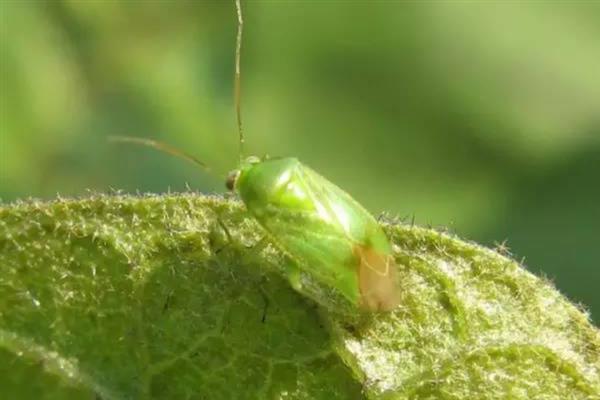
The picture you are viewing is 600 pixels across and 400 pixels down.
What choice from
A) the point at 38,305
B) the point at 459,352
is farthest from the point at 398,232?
the point at 38,305

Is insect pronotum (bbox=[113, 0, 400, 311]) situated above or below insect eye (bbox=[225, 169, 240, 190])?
below

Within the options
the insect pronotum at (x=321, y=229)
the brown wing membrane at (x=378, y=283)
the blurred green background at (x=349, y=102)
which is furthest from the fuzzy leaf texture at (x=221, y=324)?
the blurred green background at (x=349, y=102)

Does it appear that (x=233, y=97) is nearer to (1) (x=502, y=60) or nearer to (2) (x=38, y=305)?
(1) (x=502, y=60)

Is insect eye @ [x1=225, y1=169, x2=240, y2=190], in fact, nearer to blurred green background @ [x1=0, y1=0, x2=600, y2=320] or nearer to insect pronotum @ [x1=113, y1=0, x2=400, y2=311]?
insect pronotum @ [x1=113, y1=0, x2=400, y2=311]

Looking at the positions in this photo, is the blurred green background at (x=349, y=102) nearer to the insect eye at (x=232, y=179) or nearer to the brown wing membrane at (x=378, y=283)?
the insect eye at (x=232, y=179)

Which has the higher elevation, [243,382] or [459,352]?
[243,382]

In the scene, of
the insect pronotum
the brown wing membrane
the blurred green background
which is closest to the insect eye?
the insect pronotum

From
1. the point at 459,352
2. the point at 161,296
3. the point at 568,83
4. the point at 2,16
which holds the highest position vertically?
the point at 2,16
